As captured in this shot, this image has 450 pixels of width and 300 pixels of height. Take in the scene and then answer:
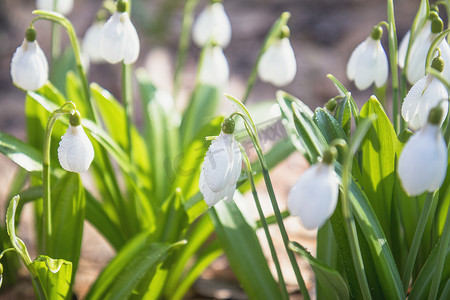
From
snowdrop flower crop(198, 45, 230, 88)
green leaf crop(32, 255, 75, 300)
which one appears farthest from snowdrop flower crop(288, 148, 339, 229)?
snowdrop flower crop(198, 45, 230, 88)

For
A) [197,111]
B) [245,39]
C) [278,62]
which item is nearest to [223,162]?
[278,62]

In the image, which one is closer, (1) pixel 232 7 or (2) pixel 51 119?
(2) pixel 51 119

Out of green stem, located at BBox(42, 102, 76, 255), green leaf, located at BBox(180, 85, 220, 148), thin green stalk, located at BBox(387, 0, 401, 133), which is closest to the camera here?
green stem, located at BBox(42, 102, 76, 255)

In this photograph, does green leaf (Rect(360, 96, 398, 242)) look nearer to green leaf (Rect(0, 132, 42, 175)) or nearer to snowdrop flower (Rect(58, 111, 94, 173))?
snowdrop flower (Rect(58, 111, 94, 173))

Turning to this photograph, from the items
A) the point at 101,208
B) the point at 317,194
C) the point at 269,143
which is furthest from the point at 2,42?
the point at 317,194

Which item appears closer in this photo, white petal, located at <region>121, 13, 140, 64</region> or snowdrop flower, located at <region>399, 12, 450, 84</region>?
snowdrop flower, located at <region>399, 12, 450, 84</region>

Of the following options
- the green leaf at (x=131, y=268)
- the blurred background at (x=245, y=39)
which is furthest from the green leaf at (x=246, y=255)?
the blurred background at (x=245, y=39)

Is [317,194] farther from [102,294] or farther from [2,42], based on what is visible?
[2,42]
